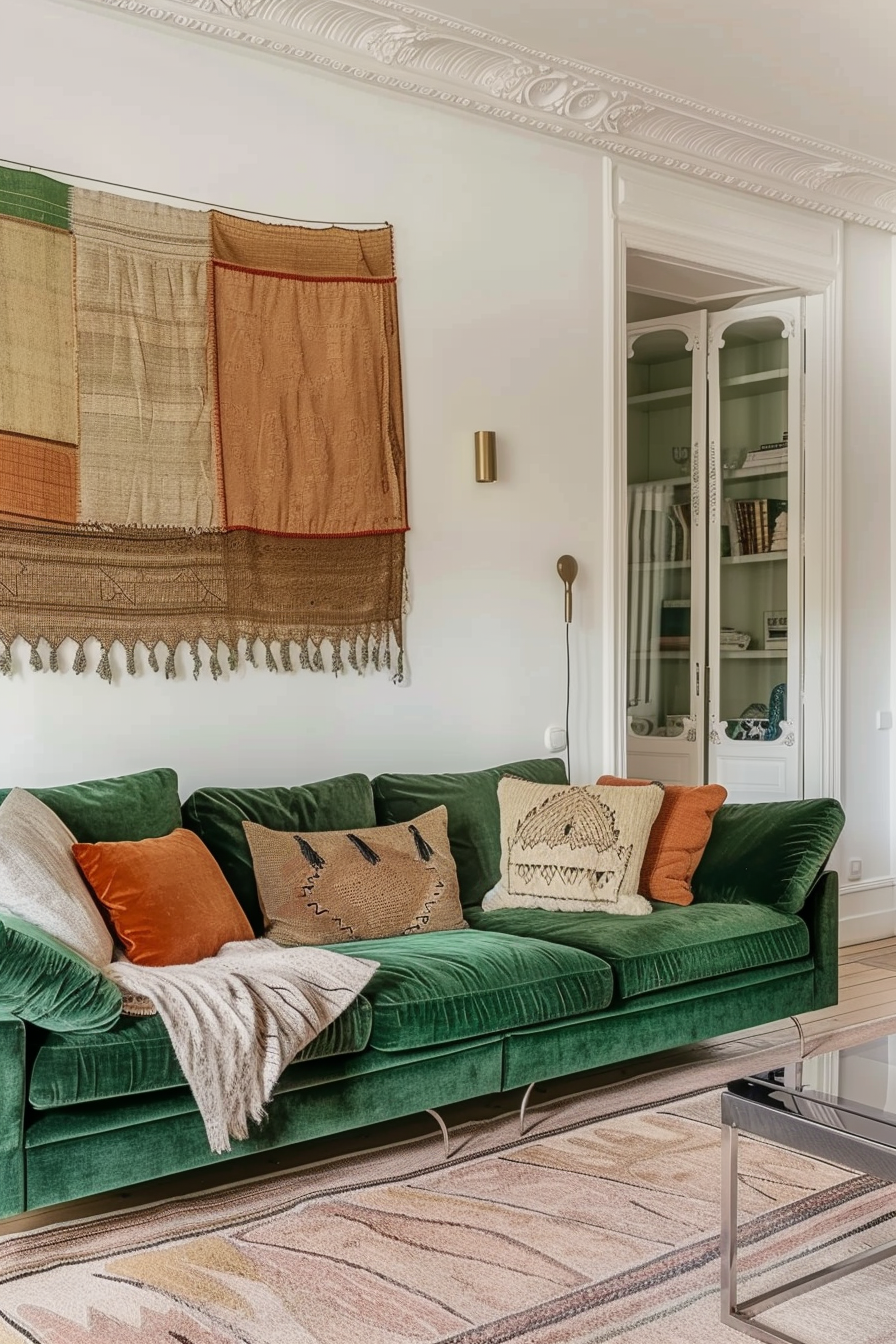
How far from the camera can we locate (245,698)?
390 centimetres

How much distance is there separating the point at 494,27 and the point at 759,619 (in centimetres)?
263

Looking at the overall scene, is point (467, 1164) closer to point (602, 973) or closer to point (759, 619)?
point (602, 973)

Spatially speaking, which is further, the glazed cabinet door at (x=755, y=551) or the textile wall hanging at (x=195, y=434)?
the glazed cabinet door at (x=755, y=551)

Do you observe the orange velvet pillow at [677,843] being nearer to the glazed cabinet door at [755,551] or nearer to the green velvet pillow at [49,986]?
the glazed cabinet door at [755,551]

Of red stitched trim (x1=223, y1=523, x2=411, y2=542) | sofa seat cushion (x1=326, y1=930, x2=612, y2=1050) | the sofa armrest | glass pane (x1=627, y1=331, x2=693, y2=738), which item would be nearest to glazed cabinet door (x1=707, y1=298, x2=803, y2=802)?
glass pane (x1=627, y1=331, x2=693, y2=738)

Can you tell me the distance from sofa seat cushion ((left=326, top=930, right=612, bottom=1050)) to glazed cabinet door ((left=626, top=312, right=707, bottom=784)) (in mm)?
2515

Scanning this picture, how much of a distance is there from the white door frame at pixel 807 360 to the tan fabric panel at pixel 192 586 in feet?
3.34

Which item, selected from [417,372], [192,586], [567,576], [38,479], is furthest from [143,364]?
[567,576]

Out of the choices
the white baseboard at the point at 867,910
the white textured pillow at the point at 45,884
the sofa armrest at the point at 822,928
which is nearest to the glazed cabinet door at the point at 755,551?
the white baseboard at the point at 867,910

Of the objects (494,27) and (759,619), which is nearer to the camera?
(494,27)

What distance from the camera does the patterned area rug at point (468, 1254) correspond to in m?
2.27

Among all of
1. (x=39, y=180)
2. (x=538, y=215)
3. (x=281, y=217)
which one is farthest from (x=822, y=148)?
(x=39, y=180)

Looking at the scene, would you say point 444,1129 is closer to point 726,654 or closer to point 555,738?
point 555,738

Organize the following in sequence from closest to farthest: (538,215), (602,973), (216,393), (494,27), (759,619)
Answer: (602,973) < (216,393) < (494,27) < (538,215) < (759,619)
